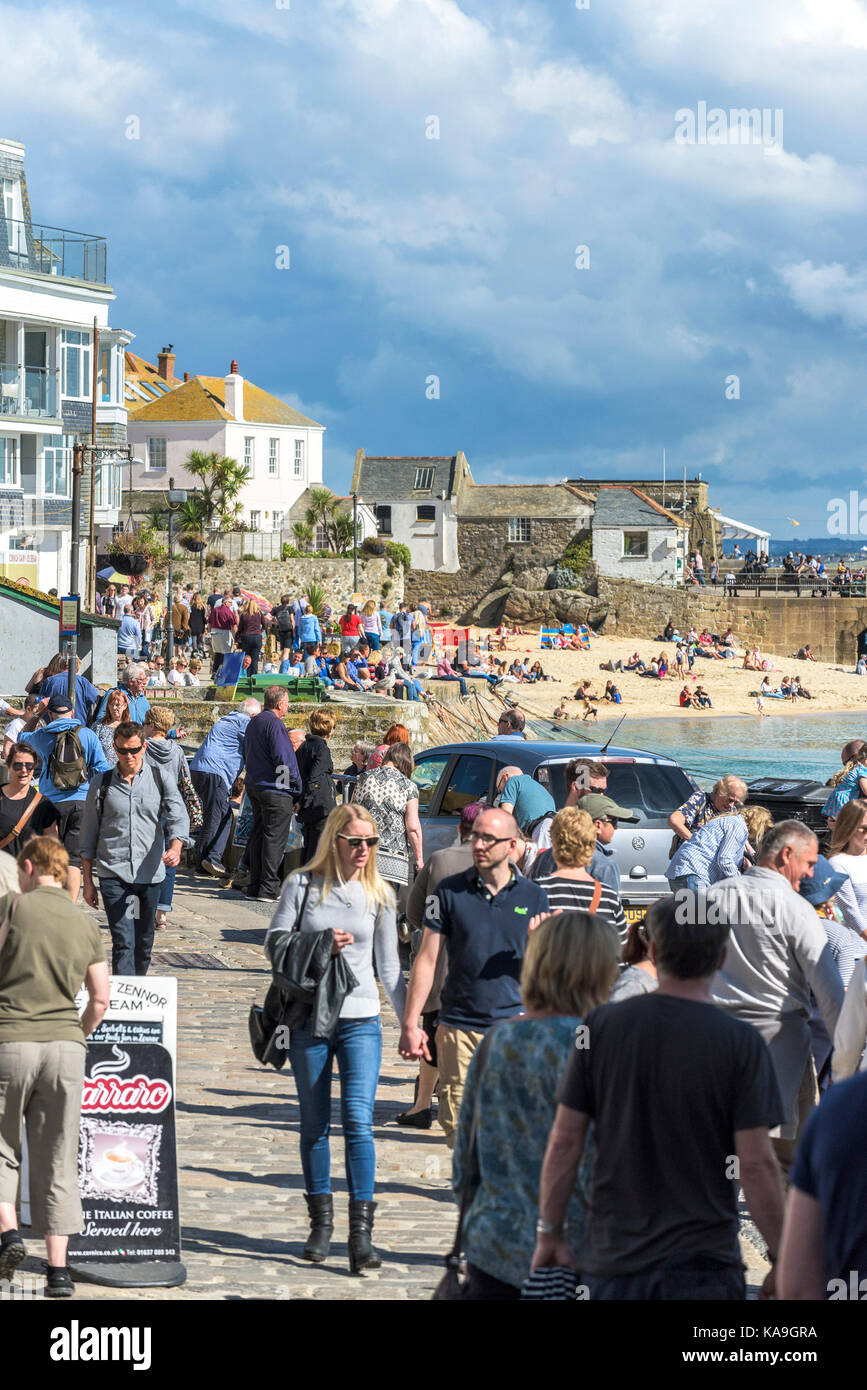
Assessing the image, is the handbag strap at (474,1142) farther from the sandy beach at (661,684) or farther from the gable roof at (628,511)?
the gable roof at (628,511)

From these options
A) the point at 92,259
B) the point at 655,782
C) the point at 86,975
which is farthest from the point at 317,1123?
the point at 92,259

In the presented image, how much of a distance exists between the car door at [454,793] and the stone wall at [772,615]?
61.5 metres

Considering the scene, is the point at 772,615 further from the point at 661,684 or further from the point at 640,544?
the point at 661,684

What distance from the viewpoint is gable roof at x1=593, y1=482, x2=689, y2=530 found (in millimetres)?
79812

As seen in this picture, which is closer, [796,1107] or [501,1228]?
[501,1228]

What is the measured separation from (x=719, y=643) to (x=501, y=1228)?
6802 cm

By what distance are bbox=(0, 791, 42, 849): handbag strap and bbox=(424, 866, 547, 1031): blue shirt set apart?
14.5 feet

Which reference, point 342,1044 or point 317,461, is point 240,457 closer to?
point 317,461

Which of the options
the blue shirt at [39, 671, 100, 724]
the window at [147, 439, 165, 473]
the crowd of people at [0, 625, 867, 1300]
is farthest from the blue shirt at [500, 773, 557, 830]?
the window at [147, 439, 165, 473]

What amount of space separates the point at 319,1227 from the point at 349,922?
1.22m

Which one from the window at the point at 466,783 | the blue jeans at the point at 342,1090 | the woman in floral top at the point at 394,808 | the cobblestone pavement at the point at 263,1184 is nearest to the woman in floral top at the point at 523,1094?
the cobblestone pavement at the point at 263,1184

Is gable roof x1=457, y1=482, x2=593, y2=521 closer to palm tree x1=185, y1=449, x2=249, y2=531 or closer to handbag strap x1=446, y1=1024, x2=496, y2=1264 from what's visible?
palm tree x1=185, y1=449, x2=249, y2=531

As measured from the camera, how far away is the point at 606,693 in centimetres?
5472
